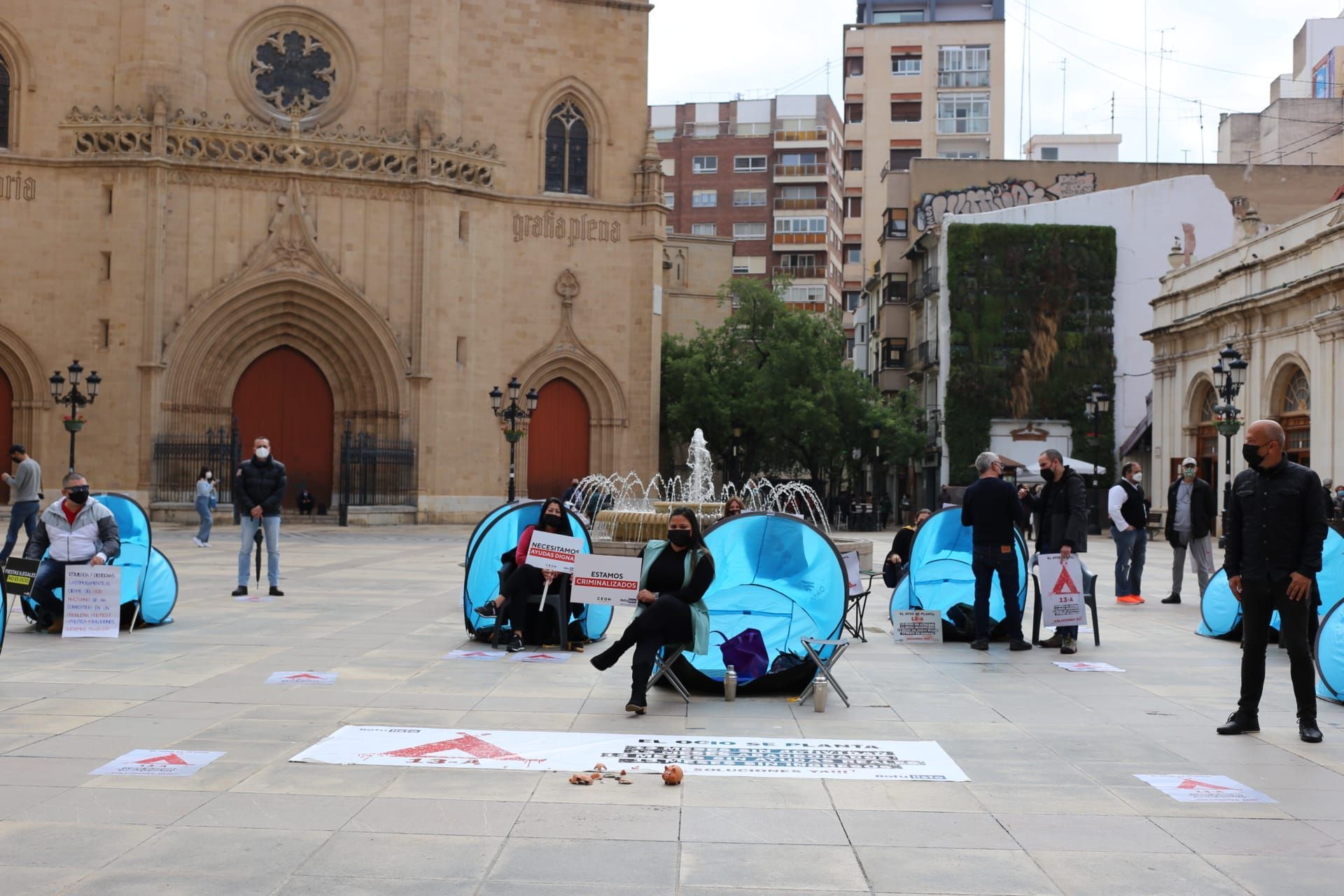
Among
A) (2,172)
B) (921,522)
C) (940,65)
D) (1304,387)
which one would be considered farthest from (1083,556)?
(940,65)

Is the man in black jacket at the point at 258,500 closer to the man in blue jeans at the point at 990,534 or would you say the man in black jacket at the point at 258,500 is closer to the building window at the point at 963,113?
the man in blue jeans at the point at 990,534

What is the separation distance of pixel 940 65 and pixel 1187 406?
41.6 meters

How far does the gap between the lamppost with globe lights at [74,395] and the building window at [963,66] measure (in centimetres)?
5383

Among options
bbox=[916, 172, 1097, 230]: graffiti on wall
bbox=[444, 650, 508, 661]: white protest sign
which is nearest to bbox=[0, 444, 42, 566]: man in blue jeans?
bbox=[444, 650, 508, 661]: white protest sign

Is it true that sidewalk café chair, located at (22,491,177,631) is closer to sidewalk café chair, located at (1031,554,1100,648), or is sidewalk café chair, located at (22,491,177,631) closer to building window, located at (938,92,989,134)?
sidewalk café chair, located at (1031,554,1100,648)

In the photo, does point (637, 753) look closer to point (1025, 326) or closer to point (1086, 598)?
point (1086, 598)

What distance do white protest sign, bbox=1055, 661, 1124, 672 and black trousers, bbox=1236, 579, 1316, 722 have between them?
2828 millimetres

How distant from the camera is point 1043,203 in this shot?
158 ft

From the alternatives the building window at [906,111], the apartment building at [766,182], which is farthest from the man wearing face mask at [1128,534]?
the building window at [906,111]

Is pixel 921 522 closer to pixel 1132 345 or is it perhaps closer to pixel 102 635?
pixel 102 635

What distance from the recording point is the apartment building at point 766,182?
78000 millimetres

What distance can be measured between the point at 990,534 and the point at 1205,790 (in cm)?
547

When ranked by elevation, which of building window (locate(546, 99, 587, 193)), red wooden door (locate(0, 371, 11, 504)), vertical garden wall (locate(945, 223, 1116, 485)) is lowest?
red wooden door (locate(0, 371, 11, 504))

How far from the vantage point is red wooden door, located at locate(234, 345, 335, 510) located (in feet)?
123
